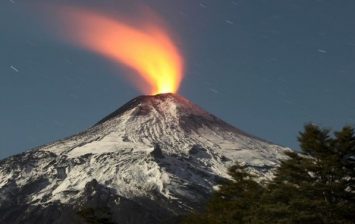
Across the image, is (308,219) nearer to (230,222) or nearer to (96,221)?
(230,222)

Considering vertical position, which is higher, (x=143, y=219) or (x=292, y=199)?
(x=143, y=219)

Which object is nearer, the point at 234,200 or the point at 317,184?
the point at 317,184

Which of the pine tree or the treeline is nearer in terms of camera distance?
the treeline

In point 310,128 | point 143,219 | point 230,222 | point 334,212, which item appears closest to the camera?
point 334,212

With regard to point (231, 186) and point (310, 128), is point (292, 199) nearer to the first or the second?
point (310, 128)

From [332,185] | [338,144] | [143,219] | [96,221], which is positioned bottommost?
[96,221]

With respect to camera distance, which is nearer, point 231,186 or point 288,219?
point 288,219

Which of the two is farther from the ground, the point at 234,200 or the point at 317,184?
the point at 234,200

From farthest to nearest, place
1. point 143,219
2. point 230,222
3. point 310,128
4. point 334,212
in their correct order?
1. point 143,219
2. point 230,222
3. point 310,128
4. point 334,212

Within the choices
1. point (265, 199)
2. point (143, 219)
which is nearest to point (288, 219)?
point (265, 199)

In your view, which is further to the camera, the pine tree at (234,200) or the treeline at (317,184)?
the pine tree at (234,200)
